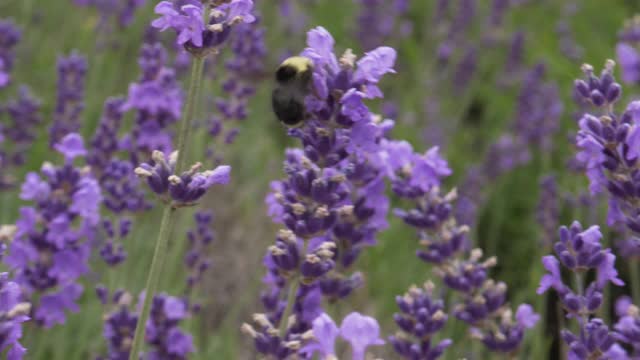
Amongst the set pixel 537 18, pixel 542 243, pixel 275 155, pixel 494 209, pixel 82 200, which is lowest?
pixel 82 200

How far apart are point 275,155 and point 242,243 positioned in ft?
2.91

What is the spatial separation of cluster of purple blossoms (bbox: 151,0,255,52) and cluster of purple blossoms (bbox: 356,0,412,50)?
3569mm

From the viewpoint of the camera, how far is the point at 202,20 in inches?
70.1

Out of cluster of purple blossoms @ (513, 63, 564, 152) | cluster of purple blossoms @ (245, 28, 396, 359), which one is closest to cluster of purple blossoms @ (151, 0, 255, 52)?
cluster of purple blossoms @ (245, 28, 396, 359)

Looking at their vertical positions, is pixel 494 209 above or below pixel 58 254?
above

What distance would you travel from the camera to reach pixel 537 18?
7.42 meters

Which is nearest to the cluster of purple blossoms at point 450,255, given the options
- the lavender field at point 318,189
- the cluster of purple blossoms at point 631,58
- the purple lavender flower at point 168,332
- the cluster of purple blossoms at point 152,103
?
the lavender field at point 318,189

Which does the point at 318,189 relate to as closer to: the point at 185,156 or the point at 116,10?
the point at 185,156

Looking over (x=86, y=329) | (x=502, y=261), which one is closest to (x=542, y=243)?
(x=502, y=261)

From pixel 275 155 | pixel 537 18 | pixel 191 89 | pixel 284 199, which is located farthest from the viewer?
pixel 537 18

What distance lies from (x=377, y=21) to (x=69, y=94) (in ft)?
7.47

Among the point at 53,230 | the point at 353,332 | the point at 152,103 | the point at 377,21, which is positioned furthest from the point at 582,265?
the point at 377,21

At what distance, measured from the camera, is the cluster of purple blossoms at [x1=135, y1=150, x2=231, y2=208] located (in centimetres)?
177

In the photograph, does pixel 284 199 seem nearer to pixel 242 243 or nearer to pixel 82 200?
pixel 82 200
